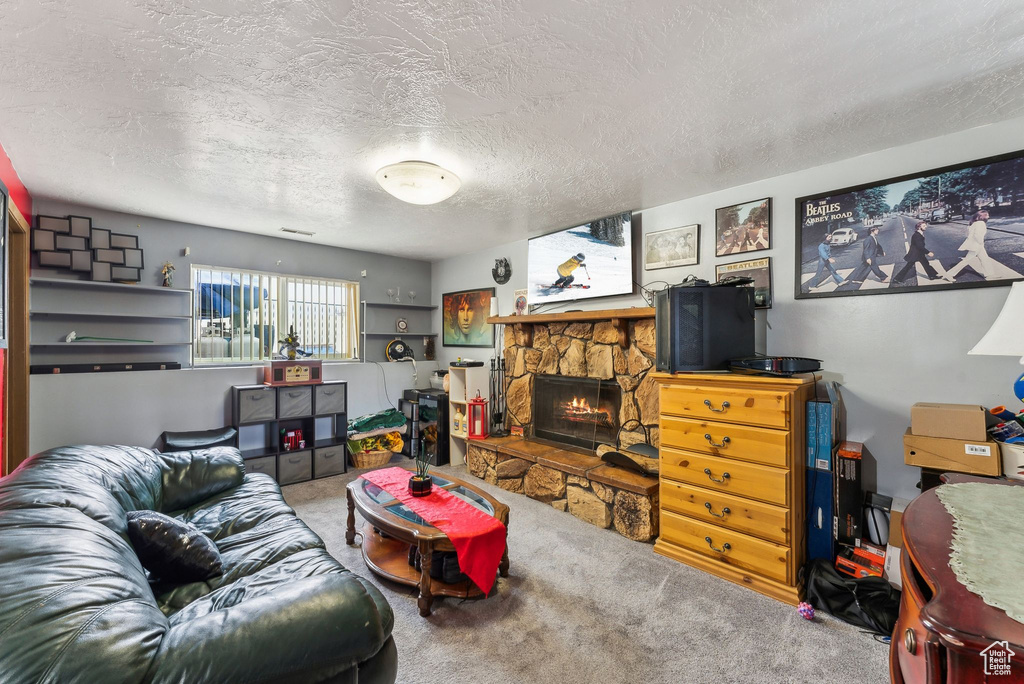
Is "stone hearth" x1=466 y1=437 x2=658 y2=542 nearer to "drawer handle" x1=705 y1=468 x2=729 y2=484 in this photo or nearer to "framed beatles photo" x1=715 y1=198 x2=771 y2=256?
"drawer handle" x1=705 y1=468 x2=729 y2=484

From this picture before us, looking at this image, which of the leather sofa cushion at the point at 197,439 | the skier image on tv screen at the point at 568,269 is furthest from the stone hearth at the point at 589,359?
the leather sofa cushion at the point at 197,439

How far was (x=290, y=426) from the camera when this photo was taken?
4.50m

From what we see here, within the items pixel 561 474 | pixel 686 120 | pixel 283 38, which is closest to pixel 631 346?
pixel 561 474

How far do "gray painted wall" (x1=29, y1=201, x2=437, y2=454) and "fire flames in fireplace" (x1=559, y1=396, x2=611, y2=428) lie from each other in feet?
7.97

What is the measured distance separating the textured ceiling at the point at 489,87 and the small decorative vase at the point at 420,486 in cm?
201

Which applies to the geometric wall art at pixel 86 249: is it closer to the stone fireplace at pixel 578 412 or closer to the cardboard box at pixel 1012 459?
the stone fireplace at pixel 578 412

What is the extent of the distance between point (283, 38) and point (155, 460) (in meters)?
2.43

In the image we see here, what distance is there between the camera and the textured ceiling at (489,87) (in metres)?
1.46

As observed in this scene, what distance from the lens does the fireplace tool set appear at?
459 centimetres

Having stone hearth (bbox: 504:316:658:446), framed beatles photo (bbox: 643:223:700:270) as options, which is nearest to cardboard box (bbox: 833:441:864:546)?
stone hearth (bbox: 504:316:658:446)

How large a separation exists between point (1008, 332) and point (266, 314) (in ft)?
17.9

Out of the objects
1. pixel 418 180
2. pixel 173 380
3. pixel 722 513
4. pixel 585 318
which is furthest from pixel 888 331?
pixel 173 380

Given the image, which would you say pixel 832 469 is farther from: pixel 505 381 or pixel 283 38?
pixel 283 38

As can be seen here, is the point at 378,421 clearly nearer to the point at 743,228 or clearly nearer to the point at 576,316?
the point at 576,316
